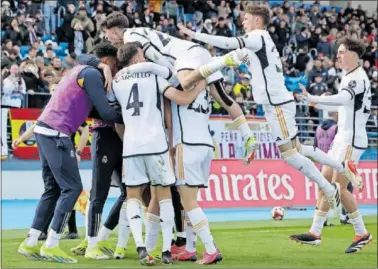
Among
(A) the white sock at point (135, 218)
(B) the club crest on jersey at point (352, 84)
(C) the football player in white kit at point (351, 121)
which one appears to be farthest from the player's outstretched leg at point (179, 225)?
(B) the club crest on jersey at point (352, 84)

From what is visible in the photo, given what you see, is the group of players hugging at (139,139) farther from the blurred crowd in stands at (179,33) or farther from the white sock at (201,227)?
the blurred crowd in stands at (179,33)

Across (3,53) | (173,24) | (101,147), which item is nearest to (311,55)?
(173,24)

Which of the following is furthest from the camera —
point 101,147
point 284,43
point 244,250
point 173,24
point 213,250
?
point 284,43

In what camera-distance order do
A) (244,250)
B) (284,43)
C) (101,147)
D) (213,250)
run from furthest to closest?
(284,43) < (244,250) < (101,147) < (213,250)

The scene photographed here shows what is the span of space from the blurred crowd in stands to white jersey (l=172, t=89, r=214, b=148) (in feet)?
34.3

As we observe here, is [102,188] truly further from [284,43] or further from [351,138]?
[284,43]

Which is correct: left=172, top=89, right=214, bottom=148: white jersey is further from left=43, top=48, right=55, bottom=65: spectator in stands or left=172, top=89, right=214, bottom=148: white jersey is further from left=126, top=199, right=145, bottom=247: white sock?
left=43, top=48, right=55, bottom=65: spectator in stands

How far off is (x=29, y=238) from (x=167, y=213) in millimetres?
1608

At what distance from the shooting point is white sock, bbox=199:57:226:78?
8.97 m

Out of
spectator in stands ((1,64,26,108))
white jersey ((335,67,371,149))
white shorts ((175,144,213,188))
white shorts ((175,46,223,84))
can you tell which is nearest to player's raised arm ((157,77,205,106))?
white shorts ((175,46,223,84))

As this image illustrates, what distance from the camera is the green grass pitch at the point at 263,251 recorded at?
30.4ft

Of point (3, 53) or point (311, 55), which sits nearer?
point (3, 53)

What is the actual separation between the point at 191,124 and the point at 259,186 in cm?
993

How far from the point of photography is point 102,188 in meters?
9.73
